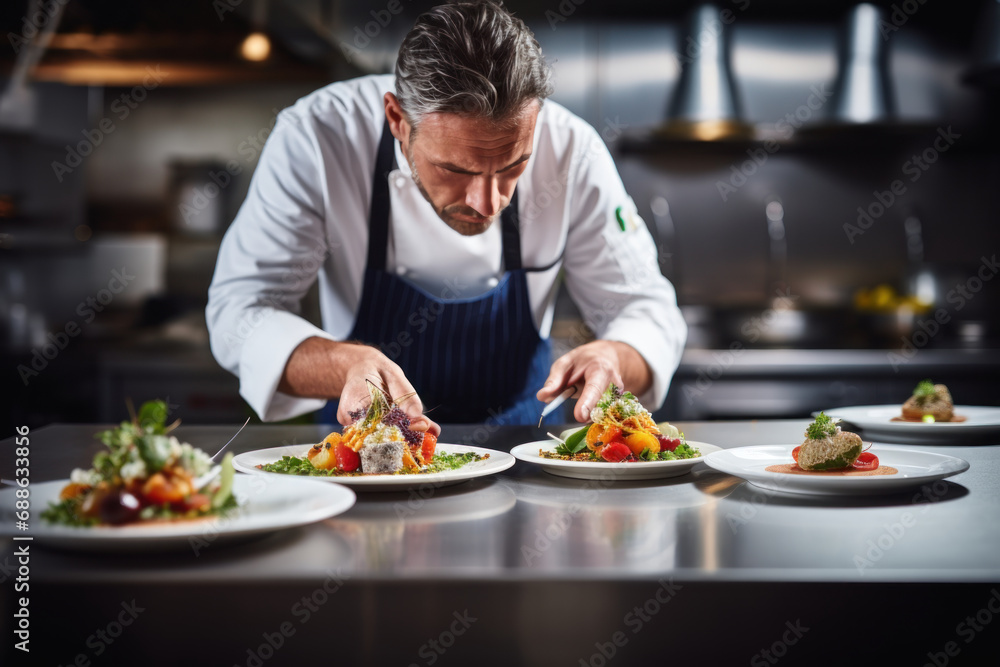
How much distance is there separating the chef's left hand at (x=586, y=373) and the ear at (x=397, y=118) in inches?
22.4

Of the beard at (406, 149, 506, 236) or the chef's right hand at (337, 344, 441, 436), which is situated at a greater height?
the beard at (406, 149, 506, 236)

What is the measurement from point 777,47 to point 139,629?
14.8 ft

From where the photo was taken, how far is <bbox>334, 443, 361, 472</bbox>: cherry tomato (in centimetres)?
124

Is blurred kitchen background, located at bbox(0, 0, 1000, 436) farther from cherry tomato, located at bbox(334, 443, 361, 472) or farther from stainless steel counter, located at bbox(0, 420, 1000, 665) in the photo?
stainless steel counter, located at bbox(0, 420, 1000, 665)

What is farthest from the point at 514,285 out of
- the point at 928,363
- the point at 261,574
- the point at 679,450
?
the point at 928,363

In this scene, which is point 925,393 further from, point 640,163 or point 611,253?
point 640,163

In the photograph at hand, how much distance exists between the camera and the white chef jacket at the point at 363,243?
6.40ft

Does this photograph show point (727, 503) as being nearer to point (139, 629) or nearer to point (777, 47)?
point (139, 629)

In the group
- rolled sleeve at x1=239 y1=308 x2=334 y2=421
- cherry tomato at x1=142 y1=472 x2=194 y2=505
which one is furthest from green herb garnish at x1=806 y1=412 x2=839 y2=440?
rolled sleeve at x1=239 y1=308 x2=334 y2=421

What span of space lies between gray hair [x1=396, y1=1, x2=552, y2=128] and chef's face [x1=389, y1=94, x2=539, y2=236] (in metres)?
0.02

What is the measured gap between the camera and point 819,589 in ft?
2.61

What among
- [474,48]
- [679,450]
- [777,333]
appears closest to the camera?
[679,450]

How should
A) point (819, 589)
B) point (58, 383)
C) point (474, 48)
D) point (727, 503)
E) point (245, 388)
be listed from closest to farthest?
point (819, 589) → point (727, 503) → point (474, 48) → point (245, 388) → point (58, 383)

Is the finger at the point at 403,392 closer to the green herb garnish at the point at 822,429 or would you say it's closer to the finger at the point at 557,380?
the finger at the point at 557,380
